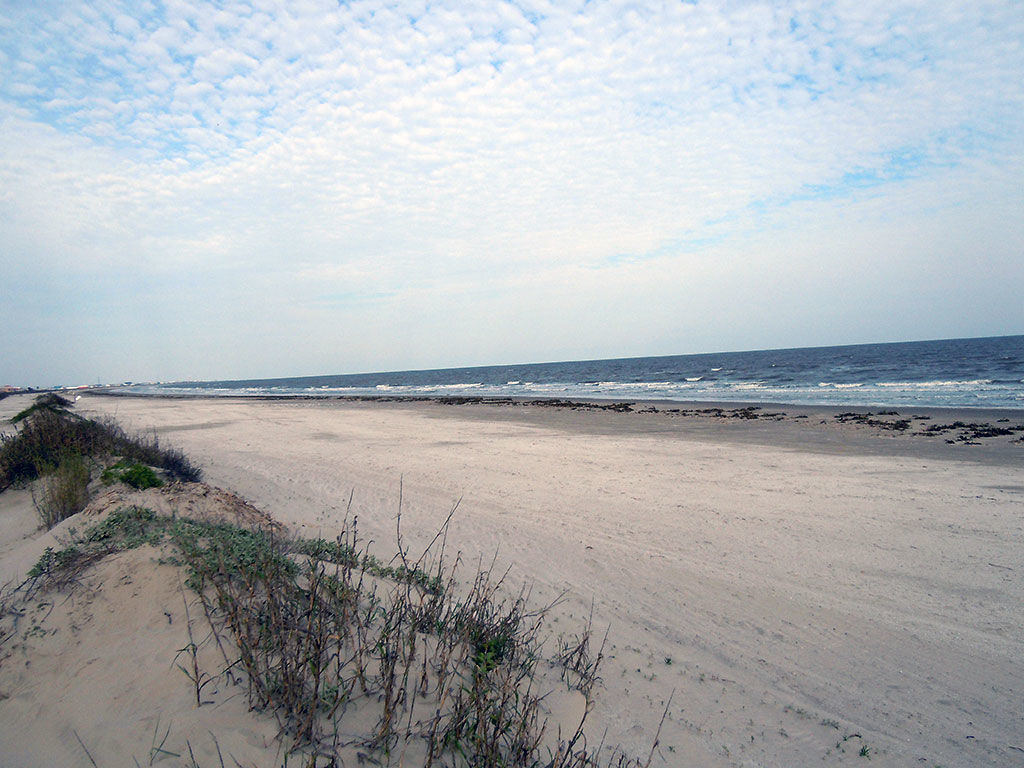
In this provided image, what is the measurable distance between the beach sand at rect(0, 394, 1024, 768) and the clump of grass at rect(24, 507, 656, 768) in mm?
235

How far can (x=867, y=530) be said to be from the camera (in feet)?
23.9

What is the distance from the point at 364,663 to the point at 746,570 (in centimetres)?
457

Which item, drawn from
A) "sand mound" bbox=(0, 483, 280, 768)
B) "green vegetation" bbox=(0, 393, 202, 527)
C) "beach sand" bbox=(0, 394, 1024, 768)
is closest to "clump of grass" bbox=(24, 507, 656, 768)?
"sand mound" bbox=(0, 483, 280, 768)

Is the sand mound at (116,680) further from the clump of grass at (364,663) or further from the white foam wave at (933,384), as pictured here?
the white foam wave at (933,384)

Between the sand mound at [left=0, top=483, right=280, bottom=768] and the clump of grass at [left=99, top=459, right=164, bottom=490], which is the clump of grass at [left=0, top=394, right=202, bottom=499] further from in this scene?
the sand mound at [left=0, top=483, right=280, bottom=768]

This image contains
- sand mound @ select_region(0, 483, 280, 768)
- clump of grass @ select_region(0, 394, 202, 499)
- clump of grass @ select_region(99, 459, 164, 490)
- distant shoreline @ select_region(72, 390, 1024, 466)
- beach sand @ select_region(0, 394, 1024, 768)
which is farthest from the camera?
distant shoreline @ select_region(72, 390, 1024, 466)

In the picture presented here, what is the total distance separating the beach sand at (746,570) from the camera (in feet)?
11.3

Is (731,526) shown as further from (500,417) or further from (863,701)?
(500,417)

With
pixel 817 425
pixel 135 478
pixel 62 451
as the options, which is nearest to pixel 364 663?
pixel 135 478

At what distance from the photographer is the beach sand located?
136 inches

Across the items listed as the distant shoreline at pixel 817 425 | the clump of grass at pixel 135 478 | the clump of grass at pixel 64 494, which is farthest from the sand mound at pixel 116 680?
the distant shoreline at pixel 817 425

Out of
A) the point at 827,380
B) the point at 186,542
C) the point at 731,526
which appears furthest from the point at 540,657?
the point at 827,380

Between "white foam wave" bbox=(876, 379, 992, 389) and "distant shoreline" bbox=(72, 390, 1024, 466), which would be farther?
"white foam wave" bbox=(876, 379, 992, 389)

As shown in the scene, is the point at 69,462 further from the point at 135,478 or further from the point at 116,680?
the point at 116,680
